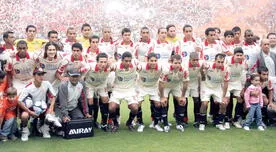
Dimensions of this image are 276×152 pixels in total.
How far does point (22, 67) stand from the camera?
5.56m

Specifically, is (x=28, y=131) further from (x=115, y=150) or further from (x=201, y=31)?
(x=201, y=31)

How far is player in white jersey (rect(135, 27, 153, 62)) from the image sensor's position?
21.4 feet

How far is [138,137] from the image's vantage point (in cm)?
530

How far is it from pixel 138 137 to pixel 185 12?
952 centimetres

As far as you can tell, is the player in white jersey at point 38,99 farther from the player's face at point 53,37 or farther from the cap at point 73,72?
the player's face at point 53,37

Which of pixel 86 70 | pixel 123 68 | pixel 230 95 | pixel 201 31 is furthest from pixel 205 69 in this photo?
pixel 201 31

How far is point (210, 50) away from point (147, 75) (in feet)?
3.71

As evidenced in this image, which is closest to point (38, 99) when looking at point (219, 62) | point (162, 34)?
point (162, 34)

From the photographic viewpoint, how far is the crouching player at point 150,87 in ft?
18.5

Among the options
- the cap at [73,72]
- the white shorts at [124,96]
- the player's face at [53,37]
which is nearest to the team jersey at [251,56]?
the white shorts at [124,96]

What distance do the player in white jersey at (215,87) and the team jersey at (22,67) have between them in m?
2.42

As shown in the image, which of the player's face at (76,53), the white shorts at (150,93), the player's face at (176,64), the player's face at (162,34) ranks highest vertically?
the player's face at (162,34)

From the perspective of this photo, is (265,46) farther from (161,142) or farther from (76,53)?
(76,53)

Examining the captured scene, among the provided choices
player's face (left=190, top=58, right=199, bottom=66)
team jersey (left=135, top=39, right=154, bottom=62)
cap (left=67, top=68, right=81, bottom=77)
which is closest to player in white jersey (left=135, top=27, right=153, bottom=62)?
team jersey (left=135, top=39, right=154, bottom=62)
